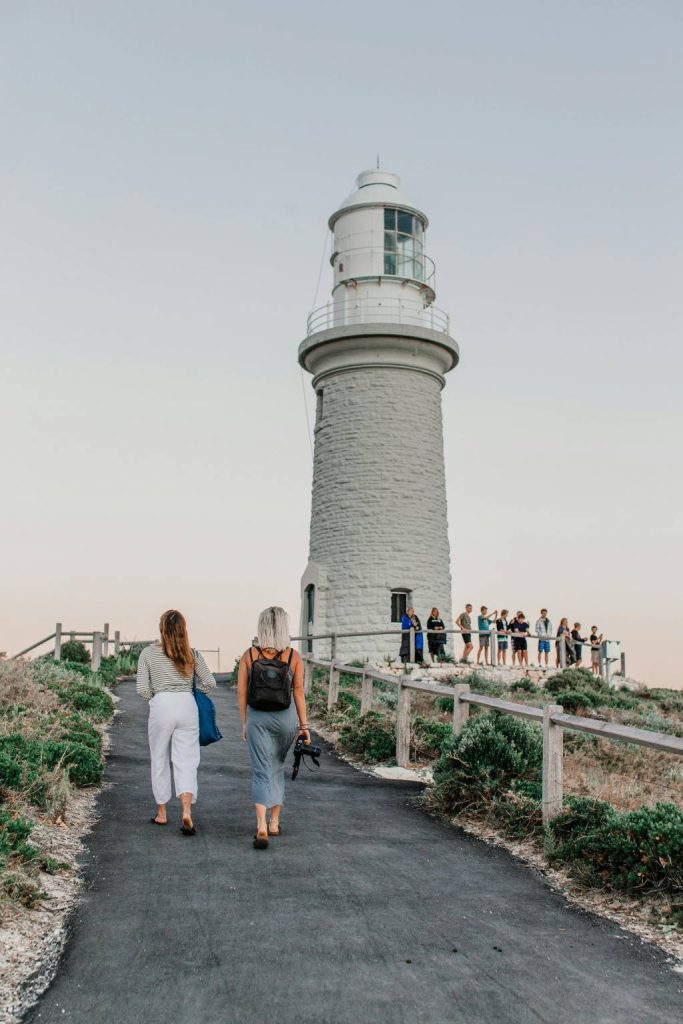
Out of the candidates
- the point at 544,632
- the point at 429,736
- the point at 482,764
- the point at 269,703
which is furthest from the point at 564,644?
the point at 269,703

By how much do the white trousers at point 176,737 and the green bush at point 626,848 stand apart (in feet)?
10.6

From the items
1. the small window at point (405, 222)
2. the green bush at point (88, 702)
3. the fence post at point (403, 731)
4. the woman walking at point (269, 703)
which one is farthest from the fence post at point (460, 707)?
the small window at point (405, 222)

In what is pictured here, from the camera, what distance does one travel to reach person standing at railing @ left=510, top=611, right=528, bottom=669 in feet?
98.9

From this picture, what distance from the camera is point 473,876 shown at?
7.80m

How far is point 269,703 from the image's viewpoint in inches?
333

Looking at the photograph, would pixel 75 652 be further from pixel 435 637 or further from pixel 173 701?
pixel 173 701

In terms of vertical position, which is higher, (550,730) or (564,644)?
(564,644)

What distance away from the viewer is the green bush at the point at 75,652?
1155 inches

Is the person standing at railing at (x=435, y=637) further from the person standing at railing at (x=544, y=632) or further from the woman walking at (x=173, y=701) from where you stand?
the woman walking at (x=173, y=701)

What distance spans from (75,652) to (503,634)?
41.2ft

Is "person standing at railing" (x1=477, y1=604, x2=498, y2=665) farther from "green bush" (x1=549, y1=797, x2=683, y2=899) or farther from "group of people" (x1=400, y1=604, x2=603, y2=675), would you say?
"green bush" (x1=549, y1=797, x2=683, y2=899)

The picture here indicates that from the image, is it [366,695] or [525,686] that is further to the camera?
[525,686]

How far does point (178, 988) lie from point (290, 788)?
20.1 ft

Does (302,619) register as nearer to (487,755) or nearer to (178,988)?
(487,755)
